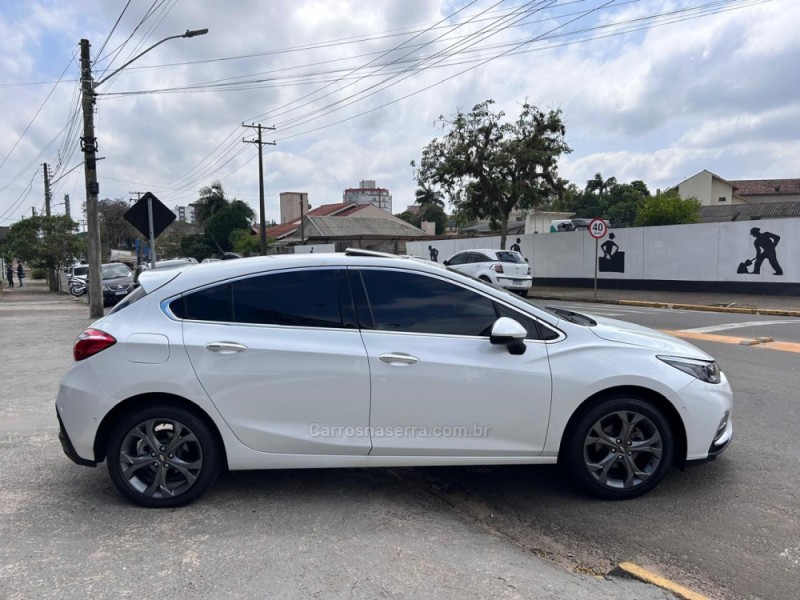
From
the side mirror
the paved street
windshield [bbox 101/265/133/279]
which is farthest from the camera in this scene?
windshield [bbox 101/265/133/279]

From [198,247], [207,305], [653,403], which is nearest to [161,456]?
[207,305]

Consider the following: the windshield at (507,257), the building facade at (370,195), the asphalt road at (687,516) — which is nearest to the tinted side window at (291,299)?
the asphalt road at (687,516)

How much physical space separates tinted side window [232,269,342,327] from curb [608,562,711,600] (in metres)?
2.11

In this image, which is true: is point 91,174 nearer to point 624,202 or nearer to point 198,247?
point 198,247

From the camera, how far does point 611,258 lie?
77.2ft

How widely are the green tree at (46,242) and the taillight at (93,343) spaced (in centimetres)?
3470

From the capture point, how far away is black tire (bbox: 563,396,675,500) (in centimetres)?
383

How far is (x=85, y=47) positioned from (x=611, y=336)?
17345 millimetres

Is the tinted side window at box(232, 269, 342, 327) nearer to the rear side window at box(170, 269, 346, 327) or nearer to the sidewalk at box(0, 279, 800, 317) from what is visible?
the rear side window at box(170, 269, 346, 327)

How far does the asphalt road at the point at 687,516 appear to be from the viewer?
3.13 meters

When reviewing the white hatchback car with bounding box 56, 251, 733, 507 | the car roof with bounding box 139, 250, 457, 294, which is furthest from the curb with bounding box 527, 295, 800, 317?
the car roof with bounding box 139, 250, 457, 294

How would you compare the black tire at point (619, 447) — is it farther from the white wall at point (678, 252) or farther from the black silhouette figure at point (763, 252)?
the black silhouette figure at point (763, 252)

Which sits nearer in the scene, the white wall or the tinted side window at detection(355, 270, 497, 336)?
the tinted side window at detection(355, 270, 497, 336)

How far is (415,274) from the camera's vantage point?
3.96 metres
